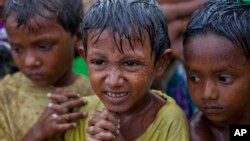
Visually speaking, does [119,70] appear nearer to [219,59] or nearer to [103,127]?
[103,127]

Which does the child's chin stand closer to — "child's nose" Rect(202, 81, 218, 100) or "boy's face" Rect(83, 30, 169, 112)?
"boy's face" Rect(83, 30, 169, 112)

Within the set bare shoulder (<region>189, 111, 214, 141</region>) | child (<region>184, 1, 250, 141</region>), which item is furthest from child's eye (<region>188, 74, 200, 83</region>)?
bare shoulder (<region>189, 111, 214, 141</region>)

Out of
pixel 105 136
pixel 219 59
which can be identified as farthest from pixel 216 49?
pixel 105 136

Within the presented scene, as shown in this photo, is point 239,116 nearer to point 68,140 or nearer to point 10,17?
point 68,140

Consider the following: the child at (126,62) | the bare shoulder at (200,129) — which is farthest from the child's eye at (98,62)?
the bare shoulder at (200,129)

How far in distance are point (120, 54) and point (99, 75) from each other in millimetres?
140

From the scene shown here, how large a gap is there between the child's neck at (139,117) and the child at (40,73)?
21 centimetres

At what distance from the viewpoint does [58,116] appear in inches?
105

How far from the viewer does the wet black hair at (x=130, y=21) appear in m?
2.36

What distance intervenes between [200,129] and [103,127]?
1.79ft

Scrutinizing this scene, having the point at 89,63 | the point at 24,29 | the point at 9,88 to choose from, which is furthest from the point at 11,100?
the point at 89,63

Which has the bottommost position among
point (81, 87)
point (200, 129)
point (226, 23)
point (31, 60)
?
point (200, 129)

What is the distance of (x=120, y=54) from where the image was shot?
2.34 metres

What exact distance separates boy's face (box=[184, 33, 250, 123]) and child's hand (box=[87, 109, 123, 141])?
395 millimetres
